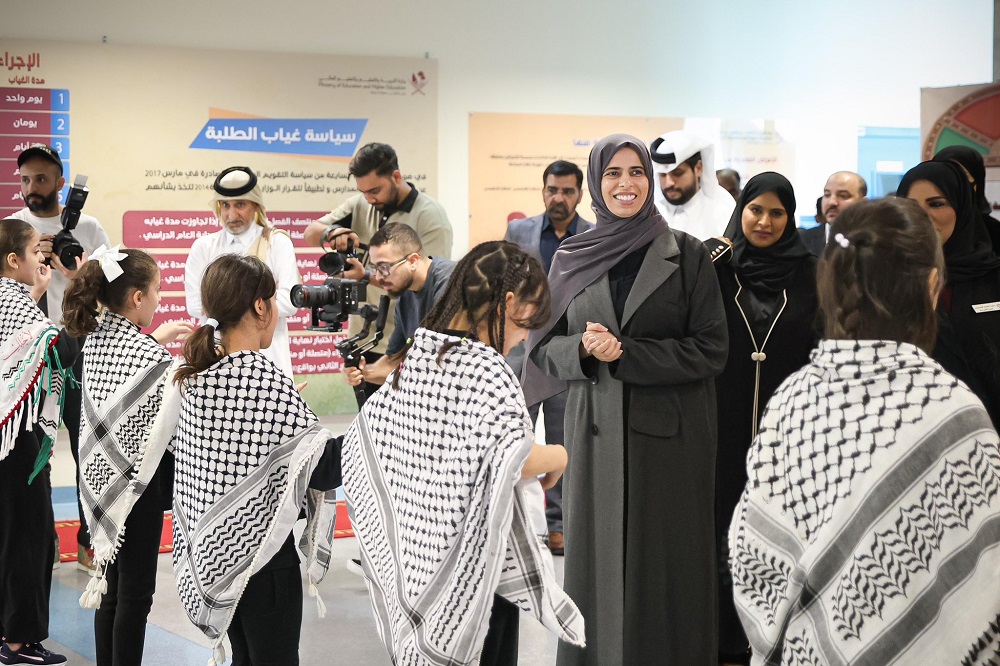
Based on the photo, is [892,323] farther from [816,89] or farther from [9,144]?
[816,89]

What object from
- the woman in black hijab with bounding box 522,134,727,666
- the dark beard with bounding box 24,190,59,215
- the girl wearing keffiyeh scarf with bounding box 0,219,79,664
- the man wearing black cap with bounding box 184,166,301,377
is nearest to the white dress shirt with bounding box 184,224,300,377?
the man wearing black cap with bounding box 184,166,301,377

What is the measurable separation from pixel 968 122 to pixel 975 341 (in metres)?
3.07

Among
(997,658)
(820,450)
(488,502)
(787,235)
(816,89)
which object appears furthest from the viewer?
(816,89)

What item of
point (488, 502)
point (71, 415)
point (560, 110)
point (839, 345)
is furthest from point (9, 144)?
point (839, 345)

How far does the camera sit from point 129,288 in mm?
2934

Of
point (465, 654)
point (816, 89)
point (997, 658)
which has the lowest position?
point (465, 654)

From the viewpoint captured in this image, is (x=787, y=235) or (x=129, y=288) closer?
(x=129, y=288)

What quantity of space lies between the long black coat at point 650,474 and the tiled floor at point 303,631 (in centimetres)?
83

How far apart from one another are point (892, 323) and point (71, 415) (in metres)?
3.75

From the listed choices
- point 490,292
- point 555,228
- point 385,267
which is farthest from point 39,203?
point 490,292

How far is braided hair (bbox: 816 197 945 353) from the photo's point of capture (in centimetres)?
170

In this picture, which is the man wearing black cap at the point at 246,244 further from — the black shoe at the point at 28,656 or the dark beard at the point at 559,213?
the black shoe at the point at 28,656

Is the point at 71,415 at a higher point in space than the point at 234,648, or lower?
higher

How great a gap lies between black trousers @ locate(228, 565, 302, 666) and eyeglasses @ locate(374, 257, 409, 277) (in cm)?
141
